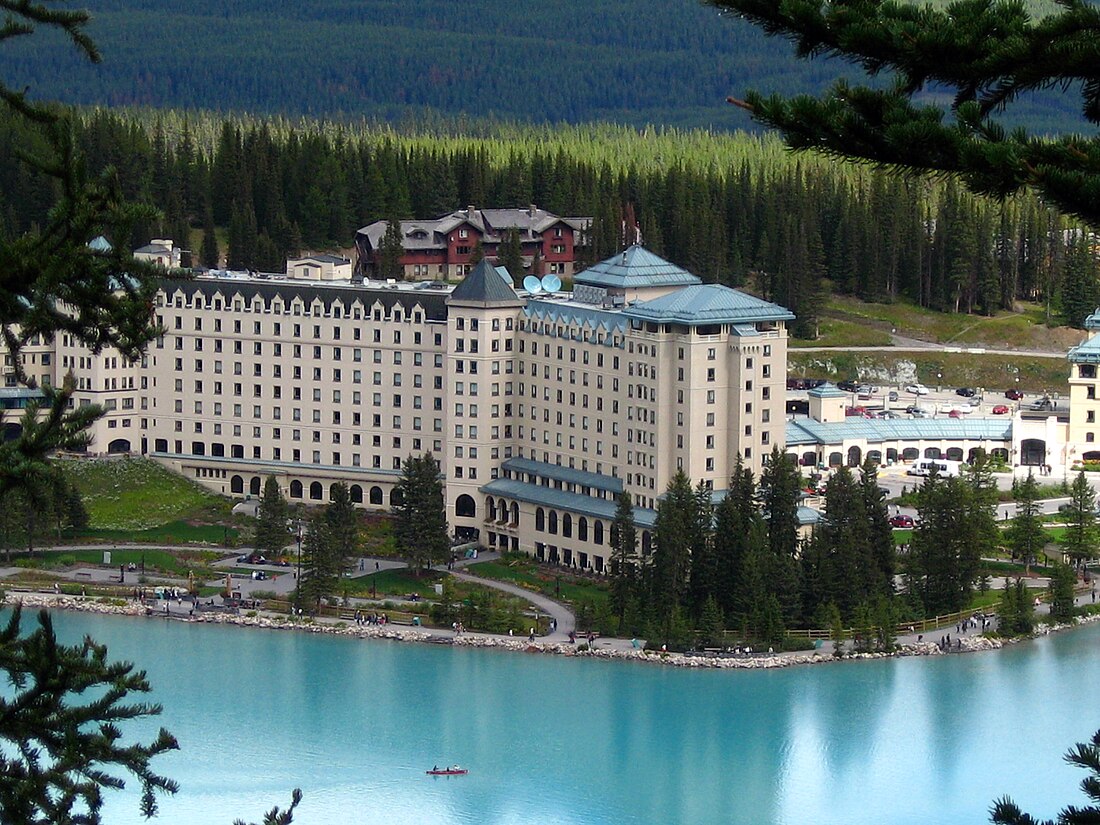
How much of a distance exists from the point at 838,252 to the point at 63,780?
89008 mm

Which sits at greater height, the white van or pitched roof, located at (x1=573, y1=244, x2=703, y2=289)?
pitched roof, located at (x1=573, y1=244, x2=703, y2=289)

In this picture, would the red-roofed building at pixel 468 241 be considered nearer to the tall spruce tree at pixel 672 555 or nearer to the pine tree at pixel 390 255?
the pine tree at pixel 390 255

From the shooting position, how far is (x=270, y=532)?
71688 millimetres

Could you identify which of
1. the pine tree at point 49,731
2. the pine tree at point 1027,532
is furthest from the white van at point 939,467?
the pine tree at point 49,731

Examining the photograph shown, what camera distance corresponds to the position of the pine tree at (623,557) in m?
65.1

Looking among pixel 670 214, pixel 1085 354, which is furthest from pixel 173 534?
pixel 670 214

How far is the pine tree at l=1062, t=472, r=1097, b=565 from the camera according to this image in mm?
70188

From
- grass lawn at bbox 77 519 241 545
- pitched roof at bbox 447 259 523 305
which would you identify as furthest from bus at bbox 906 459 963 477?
grass lawn at bbox 77 519 241 545

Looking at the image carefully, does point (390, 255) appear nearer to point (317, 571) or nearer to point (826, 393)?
point (826, 393)

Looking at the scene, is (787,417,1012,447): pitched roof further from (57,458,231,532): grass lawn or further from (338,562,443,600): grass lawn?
(57,458,231,532): grass lawn

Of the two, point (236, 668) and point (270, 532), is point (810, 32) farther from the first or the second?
point (270, 532)

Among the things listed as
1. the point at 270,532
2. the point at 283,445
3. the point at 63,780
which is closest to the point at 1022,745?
the point at 270,532

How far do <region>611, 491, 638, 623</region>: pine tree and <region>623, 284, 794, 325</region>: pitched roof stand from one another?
4.92 m

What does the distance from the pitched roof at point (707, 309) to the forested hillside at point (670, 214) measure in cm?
2830
